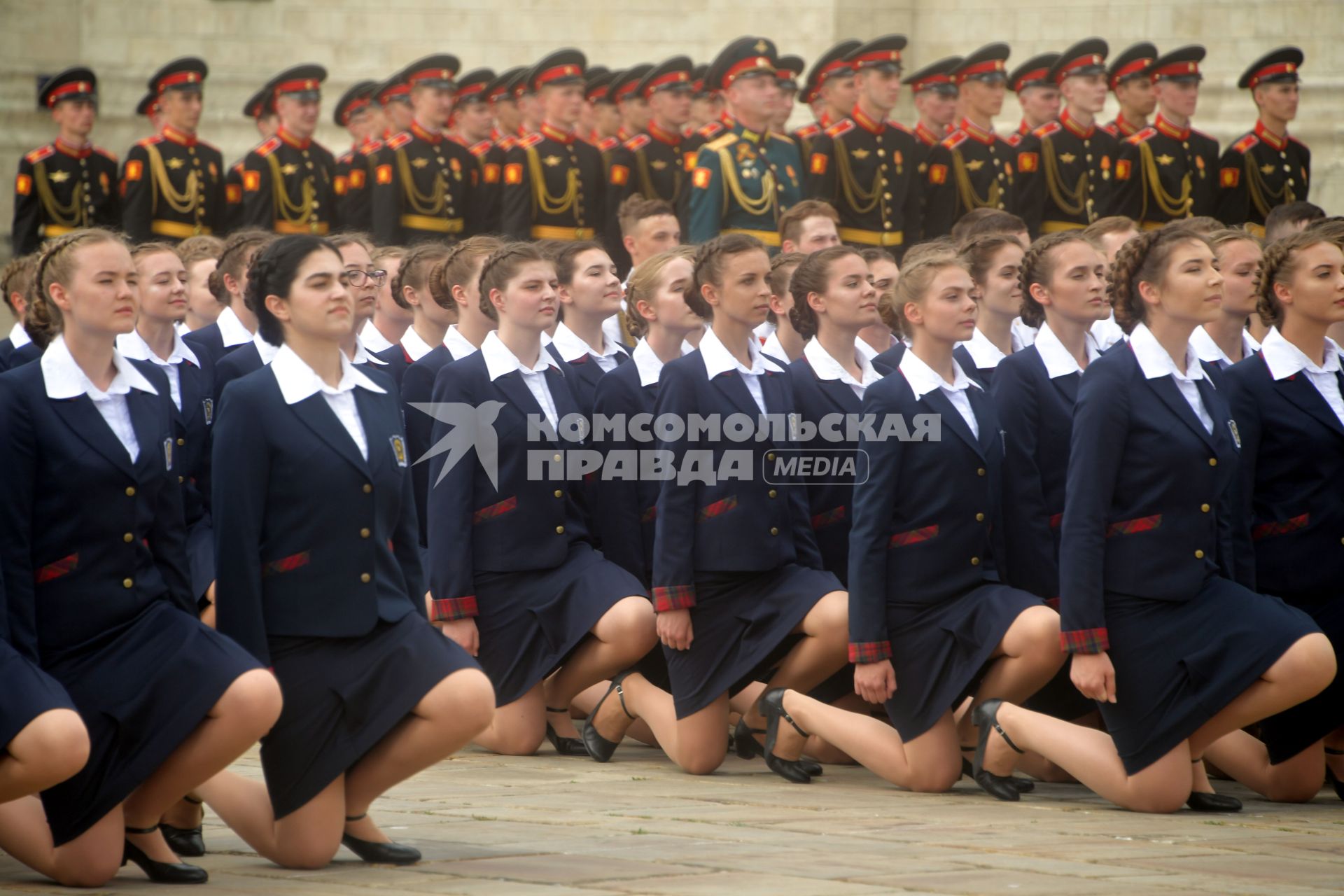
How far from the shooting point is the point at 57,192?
16.3 meters

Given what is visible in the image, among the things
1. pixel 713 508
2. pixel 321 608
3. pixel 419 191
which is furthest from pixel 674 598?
pixel 419 191

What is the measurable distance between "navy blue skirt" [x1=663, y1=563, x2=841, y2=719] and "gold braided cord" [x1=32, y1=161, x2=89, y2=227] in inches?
387

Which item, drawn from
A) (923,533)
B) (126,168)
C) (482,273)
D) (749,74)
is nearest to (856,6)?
Answer: (749,74)

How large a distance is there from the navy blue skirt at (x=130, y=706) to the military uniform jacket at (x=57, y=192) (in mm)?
11196

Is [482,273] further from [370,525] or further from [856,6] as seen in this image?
[856,6]

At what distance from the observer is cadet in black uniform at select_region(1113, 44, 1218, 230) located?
1459 centimetres

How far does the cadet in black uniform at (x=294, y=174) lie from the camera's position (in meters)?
16.3

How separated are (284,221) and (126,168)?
123cm

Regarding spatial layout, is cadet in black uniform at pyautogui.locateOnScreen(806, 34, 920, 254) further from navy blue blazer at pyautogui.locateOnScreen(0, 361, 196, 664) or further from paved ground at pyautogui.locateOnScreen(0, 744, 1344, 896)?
navy blue blazer at pyautogui.locateOnScreen(0, 361, 196, 664)

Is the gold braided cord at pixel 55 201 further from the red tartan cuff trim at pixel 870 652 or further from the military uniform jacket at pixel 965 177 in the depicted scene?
the red tartan cuff trim at pixel 870 652

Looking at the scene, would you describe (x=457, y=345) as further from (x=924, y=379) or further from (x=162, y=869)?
(x=162, y=869)

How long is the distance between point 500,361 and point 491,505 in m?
0.55

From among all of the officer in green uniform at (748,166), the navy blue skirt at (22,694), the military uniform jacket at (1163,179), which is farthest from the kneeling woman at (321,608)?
the military uniform jacket at (1163,179)

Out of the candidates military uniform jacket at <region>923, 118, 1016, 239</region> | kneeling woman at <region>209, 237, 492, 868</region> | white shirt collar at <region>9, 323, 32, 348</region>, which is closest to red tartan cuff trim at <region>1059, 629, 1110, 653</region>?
kneeling woman at <region>209, 237, 492, 868</region>
